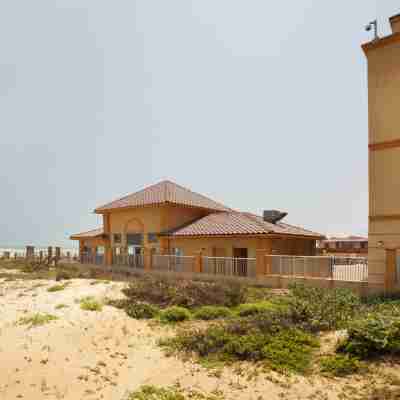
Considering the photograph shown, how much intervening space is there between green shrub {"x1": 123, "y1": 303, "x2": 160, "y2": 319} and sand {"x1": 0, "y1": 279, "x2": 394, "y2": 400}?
1.25 ft

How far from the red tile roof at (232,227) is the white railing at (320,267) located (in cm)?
222

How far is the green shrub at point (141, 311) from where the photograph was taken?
12.6 metres

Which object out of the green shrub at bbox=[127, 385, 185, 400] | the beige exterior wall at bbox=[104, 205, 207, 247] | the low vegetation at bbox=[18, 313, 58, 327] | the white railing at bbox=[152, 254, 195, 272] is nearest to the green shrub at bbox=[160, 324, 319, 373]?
the green shrub at bbox=[127, 385, 185, 400]

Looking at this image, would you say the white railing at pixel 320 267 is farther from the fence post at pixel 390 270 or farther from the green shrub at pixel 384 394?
the green shrub at pixel 384 394

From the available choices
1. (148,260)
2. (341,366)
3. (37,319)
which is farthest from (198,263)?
(341,366)

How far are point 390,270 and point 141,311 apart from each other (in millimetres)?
10039

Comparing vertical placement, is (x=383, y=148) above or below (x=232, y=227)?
above

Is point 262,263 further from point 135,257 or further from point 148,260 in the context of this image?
point 135,257

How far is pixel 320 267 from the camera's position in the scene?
55.3ft

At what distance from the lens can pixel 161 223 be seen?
25062mm

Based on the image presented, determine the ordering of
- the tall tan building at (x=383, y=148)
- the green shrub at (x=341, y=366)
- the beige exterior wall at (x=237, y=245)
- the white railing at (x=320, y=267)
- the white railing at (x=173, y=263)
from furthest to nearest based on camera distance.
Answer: the white railing at (x=173, y=263)
the beige exterior wall at (x=237, y=245)
the white railing at (x=320, y=267)
the tall tan building at (x=383, y=148)
the green shrub at (x=341, y=366)

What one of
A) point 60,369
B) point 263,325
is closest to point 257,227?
point 263,325

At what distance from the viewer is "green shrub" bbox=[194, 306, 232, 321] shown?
12.6 m

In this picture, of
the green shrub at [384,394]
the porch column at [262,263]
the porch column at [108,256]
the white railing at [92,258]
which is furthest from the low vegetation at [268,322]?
the white railing at [92,258]
